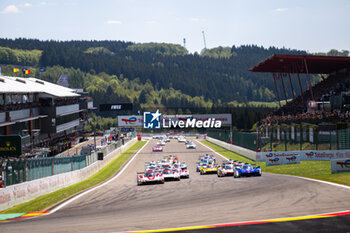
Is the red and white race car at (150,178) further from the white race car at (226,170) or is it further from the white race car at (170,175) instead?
the white race car at (226,170)

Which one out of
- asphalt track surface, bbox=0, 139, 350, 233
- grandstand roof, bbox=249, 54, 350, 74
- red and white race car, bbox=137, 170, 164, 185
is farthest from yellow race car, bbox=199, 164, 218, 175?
grandstand roof, bbox=249, 54, 350, 74

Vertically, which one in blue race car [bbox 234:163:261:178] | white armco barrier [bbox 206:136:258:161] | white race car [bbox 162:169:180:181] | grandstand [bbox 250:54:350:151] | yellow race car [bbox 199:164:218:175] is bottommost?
white armco barrier [bbox 206:136:258:161]

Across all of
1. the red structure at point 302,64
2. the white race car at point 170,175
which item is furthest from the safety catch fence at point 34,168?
the red structure at point 302,64

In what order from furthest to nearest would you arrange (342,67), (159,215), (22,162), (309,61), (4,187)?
1. (342,67)
2. (309,61)
3. (22,162)
4. (4,187)
5. (159,215)

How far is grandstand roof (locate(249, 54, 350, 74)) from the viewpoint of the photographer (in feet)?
225

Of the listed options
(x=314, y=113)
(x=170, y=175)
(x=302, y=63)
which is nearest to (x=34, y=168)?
(x=170, y=175)

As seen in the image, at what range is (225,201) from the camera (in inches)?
766

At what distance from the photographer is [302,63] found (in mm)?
69875

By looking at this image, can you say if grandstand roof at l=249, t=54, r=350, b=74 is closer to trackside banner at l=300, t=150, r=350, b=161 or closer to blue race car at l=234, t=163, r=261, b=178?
trackside banner at l=300, t=150, r=350, b=161

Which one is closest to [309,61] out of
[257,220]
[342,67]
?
[342,67]

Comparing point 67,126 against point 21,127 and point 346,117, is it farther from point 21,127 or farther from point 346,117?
point 346,117

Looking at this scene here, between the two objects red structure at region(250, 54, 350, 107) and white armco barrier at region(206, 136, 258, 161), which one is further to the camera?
red structure at region(250, 54, 350, 107)

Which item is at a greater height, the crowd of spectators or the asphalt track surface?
the crowd of spectators

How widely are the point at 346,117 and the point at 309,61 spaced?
76.9ft
